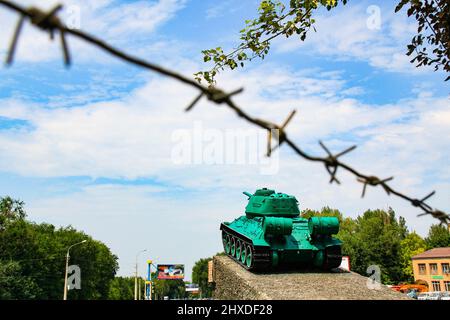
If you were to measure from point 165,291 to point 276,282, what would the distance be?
4227 inches

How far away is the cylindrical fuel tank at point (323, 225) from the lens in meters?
14.9

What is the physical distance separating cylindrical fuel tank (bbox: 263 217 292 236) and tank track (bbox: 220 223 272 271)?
1.87ft

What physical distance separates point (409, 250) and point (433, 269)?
5.53 metres

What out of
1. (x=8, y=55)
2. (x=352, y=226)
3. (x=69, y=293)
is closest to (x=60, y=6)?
(x=8, y=55)

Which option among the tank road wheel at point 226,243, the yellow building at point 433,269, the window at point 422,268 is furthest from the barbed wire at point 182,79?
the window at point 422,268

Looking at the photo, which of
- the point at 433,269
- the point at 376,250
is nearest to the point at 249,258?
the point at 376,250

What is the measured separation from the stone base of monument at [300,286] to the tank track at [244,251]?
29 cm

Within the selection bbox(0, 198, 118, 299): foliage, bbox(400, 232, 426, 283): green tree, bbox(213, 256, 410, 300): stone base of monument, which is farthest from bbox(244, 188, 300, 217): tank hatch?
bbox(400, 232, 426, 283): green tree

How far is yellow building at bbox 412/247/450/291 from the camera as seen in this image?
193 ft

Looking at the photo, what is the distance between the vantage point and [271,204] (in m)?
15.8

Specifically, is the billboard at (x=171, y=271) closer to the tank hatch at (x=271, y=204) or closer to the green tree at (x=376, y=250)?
the green tree at (x=376, y=250)

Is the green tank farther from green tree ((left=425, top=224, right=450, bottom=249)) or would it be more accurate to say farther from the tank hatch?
green tree ((left=425, top=224, right=450, bottom=249))
